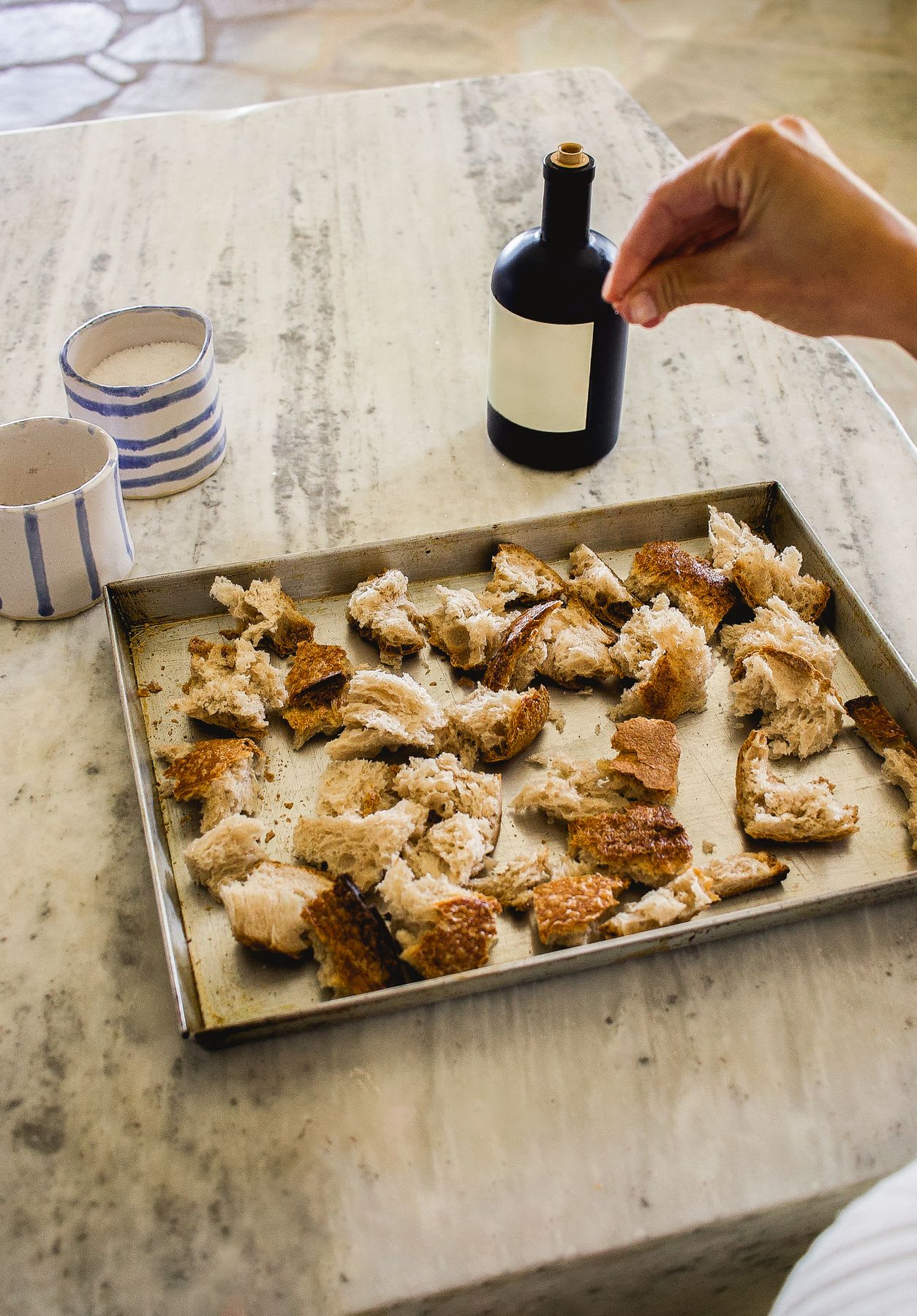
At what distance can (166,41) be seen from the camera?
3.79 metres

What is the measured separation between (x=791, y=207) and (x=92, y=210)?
120cm

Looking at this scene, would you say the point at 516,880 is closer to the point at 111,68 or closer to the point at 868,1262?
the point at 868,1262

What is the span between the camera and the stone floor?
3.45 metres

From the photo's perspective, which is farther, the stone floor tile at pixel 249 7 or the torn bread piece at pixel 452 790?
the stone floor tile at pixel 249 7

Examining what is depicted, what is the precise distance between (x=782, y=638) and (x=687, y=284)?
314 mm

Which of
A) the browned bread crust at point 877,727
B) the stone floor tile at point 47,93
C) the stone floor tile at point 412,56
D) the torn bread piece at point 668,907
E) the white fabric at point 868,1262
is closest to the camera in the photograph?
the white fabric at point 868,1262

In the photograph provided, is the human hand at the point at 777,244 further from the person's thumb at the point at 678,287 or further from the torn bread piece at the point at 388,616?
the torn bread piece at the point at 388,616

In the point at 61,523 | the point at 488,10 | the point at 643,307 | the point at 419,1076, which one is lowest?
the point at 488,10

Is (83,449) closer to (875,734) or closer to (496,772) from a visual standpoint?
(496,772)

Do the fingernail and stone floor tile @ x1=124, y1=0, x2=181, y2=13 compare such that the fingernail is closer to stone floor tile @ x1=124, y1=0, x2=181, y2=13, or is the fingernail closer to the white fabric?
the white fabric

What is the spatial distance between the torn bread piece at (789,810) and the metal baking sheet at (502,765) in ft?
0.05

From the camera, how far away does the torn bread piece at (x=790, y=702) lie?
926 mm

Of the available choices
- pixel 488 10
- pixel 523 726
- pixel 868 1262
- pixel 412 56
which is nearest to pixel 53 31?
pixel 412 56

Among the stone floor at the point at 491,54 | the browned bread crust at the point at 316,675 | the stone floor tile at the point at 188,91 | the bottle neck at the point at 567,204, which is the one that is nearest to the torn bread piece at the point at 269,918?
the browned bread crust at the point at 316,675
